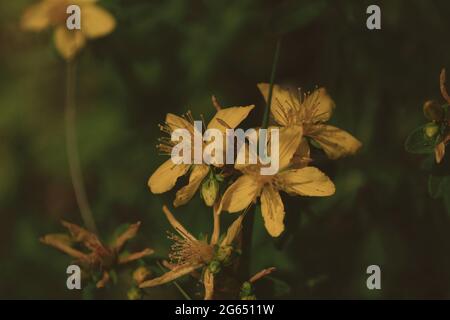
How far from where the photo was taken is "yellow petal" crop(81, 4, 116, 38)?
1.70m

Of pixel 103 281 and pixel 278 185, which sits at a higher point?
pixel 278 185

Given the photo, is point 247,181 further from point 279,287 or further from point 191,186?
point 279,287

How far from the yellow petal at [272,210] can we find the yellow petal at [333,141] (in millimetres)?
138

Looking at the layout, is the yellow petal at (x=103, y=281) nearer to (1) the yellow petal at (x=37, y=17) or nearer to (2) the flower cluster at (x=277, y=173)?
(2) the flower cluster at (x=277, y=173)

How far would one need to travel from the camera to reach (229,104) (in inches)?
75.5

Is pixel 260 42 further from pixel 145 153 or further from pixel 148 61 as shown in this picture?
pixel 145 153

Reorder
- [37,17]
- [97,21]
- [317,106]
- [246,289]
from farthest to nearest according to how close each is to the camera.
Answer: [37,17] → [97,21] → [317,106] → [246,289]

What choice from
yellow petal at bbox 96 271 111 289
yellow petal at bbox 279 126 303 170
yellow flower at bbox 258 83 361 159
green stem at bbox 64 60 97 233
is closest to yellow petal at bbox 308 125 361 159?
yellow flower at bbox 258 83 361 159

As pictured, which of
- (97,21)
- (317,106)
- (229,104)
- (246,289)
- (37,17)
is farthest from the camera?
(229,104)

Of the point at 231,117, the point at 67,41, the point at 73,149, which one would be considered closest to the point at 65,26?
the point at 67,41

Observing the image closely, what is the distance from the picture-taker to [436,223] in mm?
1646

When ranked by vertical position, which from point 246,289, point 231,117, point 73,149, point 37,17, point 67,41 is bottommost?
Answer: point 246,289

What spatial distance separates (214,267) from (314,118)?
37 centimetres
